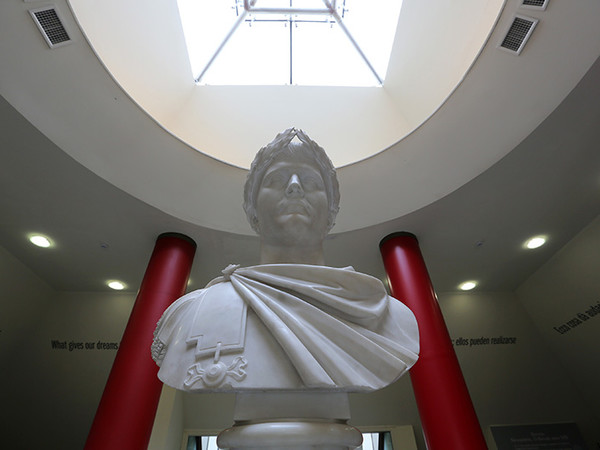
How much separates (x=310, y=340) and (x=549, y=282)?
26.1 feet

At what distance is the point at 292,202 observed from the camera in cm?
219

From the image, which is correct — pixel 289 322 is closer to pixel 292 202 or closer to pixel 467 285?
pixel 292 202

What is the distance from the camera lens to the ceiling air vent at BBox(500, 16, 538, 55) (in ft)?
14.1

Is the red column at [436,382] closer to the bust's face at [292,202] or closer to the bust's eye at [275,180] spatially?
the bust's face at [292,202]

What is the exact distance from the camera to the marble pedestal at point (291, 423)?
1396 mm

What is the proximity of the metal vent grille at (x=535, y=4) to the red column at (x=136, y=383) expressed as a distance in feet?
19.7

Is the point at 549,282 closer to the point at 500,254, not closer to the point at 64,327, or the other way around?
the point at 500,254

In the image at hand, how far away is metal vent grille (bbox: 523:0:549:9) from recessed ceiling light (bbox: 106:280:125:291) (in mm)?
8434

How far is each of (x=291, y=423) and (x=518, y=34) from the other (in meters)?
5.27

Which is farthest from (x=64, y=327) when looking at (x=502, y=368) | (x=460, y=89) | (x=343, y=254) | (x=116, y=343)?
(x=502, y=368)

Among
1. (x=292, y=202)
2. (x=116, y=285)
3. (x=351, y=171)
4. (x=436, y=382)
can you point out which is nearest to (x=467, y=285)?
(x=351, y=171)

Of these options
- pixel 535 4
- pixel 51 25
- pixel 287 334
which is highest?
pixel 535 4

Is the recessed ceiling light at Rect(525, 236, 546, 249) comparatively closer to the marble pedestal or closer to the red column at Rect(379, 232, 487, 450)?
the red column at Rect(379, 232, 487, 450)

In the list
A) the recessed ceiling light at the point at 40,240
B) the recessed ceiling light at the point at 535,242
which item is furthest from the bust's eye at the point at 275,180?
the recessed ceiling light at the point at 535,242
